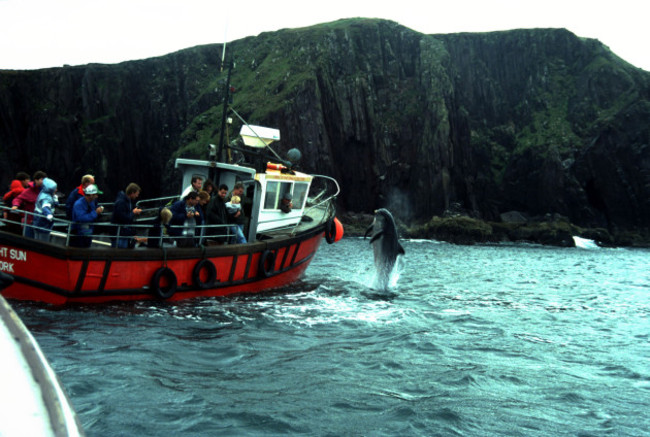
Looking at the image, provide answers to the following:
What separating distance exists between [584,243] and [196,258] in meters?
79.0

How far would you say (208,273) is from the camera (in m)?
14.2

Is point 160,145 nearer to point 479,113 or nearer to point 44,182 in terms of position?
point 479,113

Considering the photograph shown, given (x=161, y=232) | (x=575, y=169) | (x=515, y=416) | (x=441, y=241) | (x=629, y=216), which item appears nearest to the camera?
(x=515, y=416)

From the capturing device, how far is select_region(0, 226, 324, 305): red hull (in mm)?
11516

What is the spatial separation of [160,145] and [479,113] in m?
66.7

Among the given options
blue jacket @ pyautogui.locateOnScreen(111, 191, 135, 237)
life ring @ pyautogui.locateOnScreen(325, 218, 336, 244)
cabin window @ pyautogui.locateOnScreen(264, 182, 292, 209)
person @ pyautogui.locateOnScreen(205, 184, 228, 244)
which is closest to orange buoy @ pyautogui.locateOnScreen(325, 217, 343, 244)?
life ring @ pyautogui.locateOnScreen(325, 218, 336, 244)

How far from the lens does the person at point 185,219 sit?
1390 centimetres

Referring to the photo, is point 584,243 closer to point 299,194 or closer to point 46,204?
point 299,194

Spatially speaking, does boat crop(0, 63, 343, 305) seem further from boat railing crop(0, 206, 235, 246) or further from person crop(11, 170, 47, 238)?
person crop(11, 170, 47, 238)

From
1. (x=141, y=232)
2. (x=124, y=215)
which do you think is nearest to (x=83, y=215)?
(x=124, y=215)

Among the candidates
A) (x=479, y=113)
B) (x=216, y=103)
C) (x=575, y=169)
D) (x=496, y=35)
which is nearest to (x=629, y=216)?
(x=575, y=169)

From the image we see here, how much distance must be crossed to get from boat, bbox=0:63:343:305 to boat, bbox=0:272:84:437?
9.86m

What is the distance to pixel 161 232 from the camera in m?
13.1

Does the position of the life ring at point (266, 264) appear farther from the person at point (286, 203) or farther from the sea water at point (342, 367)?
the person at point (286, 203)
